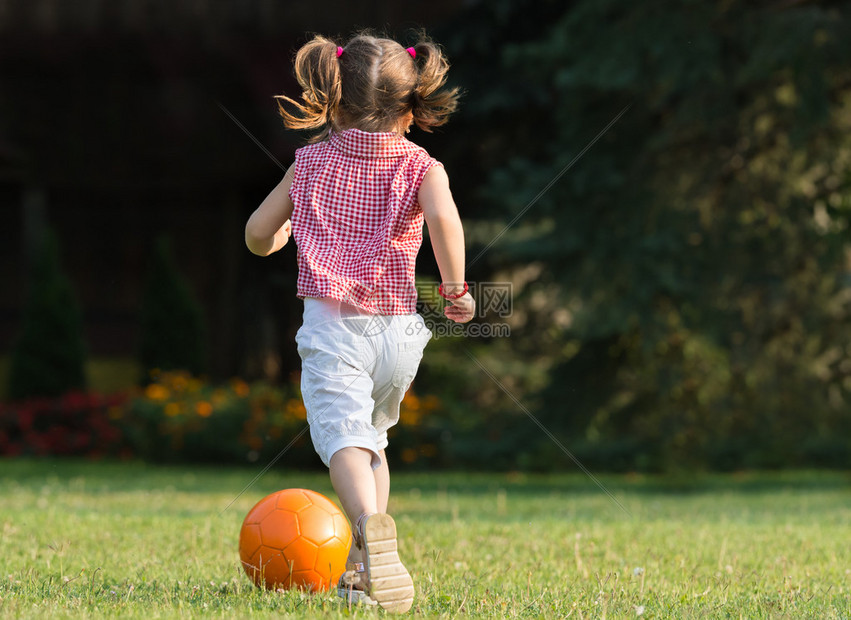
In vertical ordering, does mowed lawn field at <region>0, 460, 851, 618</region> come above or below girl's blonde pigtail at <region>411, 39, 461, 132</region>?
below

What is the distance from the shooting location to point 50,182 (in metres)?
13.0

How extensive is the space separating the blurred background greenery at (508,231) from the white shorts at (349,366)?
558 centimetres

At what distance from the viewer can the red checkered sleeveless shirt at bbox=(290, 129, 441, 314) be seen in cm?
320

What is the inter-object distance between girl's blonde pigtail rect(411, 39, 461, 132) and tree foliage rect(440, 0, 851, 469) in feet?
17.5

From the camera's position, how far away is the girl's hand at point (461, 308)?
316 cm

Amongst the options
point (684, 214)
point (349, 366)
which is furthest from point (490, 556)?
point (684, 214)

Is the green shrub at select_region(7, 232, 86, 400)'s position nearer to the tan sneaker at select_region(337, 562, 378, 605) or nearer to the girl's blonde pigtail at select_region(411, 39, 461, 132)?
the girl's blonde pigtail at select_region(411, 39, 461, 132)

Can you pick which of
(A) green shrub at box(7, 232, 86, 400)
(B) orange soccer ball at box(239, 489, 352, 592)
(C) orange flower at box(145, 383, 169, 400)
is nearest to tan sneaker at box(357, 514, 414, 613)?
(B) orange soccer ball at box(239, 489, 352, 592)

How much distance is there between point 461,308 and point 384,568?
0.85 meters

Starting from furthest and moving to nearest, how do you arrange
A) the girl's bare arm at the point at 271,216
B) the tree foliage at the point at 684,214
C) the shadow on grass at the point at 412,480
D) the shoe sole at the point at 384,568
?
the shadow on grass at the point at 412,480
the tree foliage at the point at 684,214
the girl's bare arm at the point at 271,216
the shoe sole at the point at 384,568

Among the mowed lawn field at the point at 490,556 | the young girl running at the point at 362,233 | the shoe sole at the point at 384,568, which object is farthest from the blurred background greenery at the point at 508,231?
the shoe sole at the point at 384,568

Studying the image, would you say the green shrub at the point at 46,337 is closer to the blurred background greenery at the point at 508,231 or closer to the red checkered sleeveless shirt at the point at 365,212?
the blurred background greenery at the point at 508,231

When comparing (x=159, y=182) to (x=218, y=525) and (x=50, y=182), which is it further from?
(x=218, y=525)

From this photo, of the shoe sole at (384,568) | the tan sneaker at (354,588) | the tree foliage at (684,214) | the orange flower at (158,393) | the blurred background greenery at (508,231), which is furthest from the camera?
the orange flower at (158,393)
